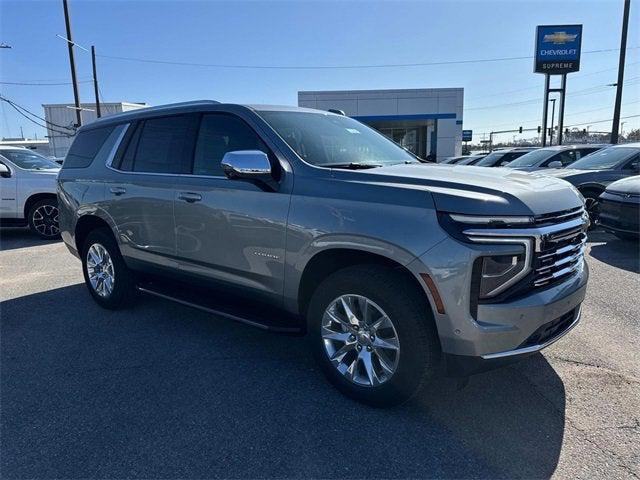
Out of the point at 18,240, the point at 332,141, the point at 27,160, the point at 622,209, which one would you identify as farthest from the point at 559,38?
the point at 332,141

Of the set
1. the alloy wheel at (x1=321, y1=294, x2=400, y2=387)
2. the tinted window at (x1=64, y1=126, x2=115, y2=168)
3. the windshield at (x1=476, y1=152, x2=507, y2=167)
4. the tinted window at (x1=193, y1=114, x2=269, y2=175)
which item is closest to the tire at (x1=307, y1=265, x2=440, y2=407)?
the alloy wheel at (x1=321, y1=294, x2=400, y2=387)

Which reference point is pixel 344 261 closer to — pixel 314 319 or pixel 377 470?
pixel 314 319

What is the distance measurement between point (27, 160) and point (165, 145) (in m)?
7.18

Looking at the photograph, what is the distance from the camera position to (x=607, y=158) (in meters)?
9.27

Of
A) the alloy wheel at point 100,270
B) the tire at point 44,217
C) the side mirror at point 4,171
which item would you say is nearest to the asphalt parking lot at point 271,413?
the alloy wheel at point 100,270

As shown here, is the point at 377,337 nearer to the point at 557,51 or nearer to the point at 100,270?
the point at 100,270

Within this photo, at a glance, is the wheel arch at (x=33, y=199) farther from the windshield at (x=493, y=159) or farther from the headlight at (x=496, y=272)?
the windshield at (x=493, y=159)

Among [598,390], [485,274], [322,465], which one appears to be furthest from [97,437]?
[598,390]

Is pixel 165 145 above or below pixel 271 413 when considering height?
above

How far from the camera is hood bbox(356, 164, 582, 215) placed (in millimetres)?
2547

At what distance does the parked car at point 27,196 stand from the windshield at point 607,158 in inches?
414

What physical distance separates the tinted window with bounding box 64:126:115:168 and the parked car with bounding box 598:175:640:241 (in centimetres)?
722

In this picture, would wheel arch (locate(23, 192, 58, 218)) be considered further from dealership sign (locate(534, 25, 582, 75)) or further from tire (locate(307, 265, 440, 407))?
dealership sign (locate(534, 25, 582, 75))

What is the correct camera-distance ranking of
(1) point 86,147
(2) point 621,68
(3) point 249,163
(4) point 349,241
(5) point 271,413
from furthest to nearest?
(2) point 621,68 < (1) point 86,147 < (3) point 249,163 < (5) point 271,413 < (4) point 349,241
